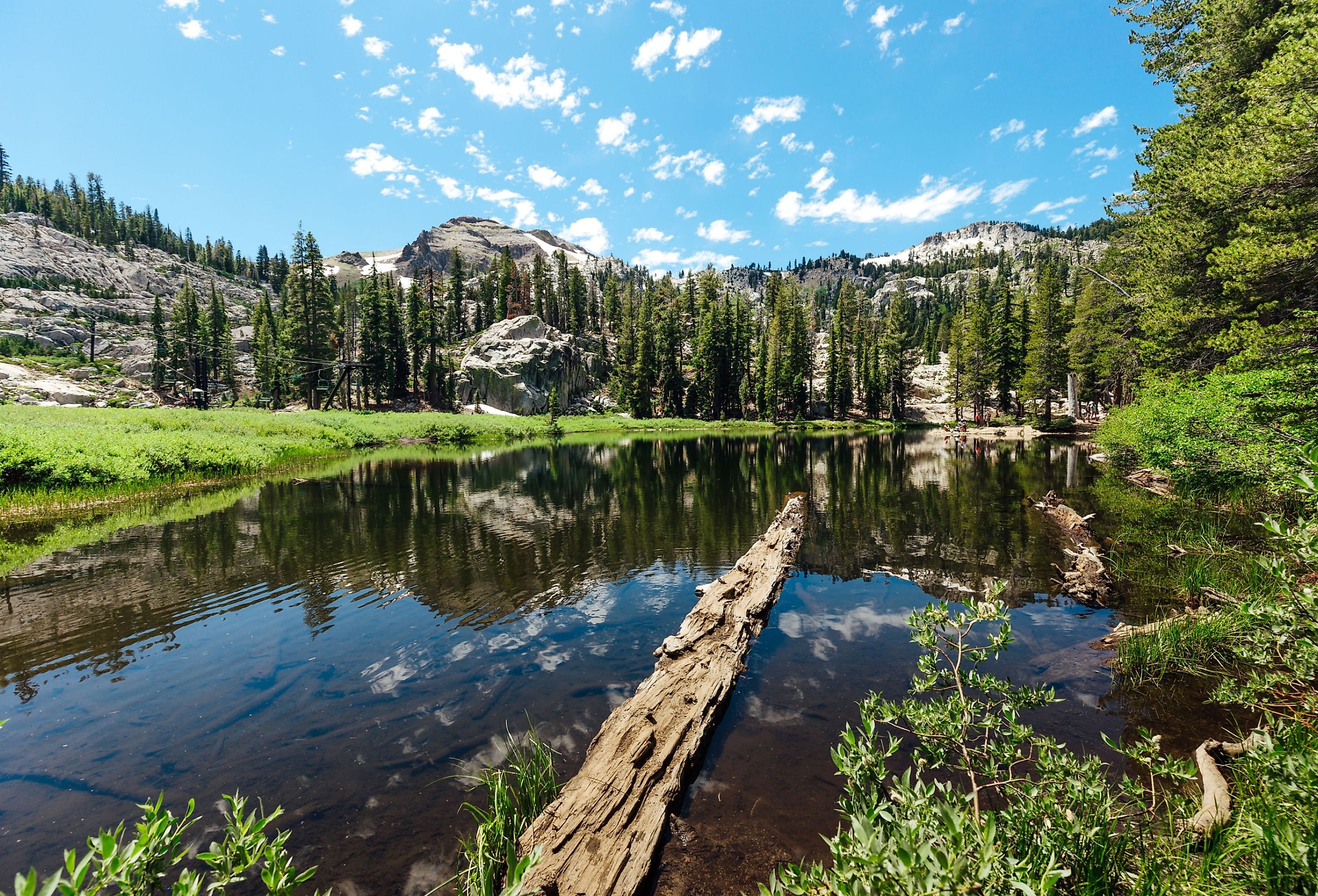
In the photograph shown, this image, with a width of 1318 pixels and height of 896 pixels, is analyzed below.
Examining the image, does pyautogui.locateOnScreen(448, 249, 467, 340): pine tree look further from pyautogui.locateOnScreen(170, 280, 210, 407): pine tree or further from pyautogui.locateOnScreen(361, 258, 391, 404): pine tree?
pyautogui.locateOnScreen(170, 280, 210, 407): pine tree

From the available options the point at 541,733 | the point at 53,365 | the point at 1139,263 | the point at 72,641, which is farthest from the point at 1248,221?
the point at 53,365

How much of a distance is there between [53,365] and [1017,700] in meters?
142

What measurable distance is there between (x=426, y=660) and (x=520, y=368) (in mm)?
79507

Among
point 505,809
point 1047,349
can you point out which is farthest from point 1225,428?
point 1047,349

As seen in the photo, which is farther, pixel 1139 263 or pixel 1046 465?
pixel 1046 465

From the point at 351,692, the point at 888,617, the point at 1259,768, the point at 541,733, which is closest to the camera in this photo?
the point at 1259,768

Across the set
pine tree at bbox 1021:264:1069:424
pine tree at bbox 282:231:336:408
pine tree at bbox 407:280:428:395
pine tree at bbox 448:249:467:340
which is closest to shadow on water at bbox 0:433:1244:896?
pine tree at bbox 1021:264:1069:424

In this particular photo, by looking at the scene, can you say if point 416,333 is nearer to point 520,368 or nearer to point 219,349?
point 520,368

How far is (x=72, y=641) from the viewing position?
8383mm

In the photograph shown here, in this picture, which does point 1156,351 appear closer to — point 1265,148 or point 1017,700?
point 1265,148

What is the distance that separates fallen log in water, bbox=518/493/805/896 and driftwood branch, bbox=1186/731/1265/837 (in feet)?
13.3

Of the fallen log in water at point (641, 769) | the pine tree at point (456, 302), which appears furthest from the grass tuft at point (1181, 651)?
the pine tree at point (456, 302)

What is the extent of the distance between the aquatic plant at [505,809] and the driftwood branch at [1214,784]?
16.1 ft

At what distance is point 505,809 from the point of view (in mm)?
4633
